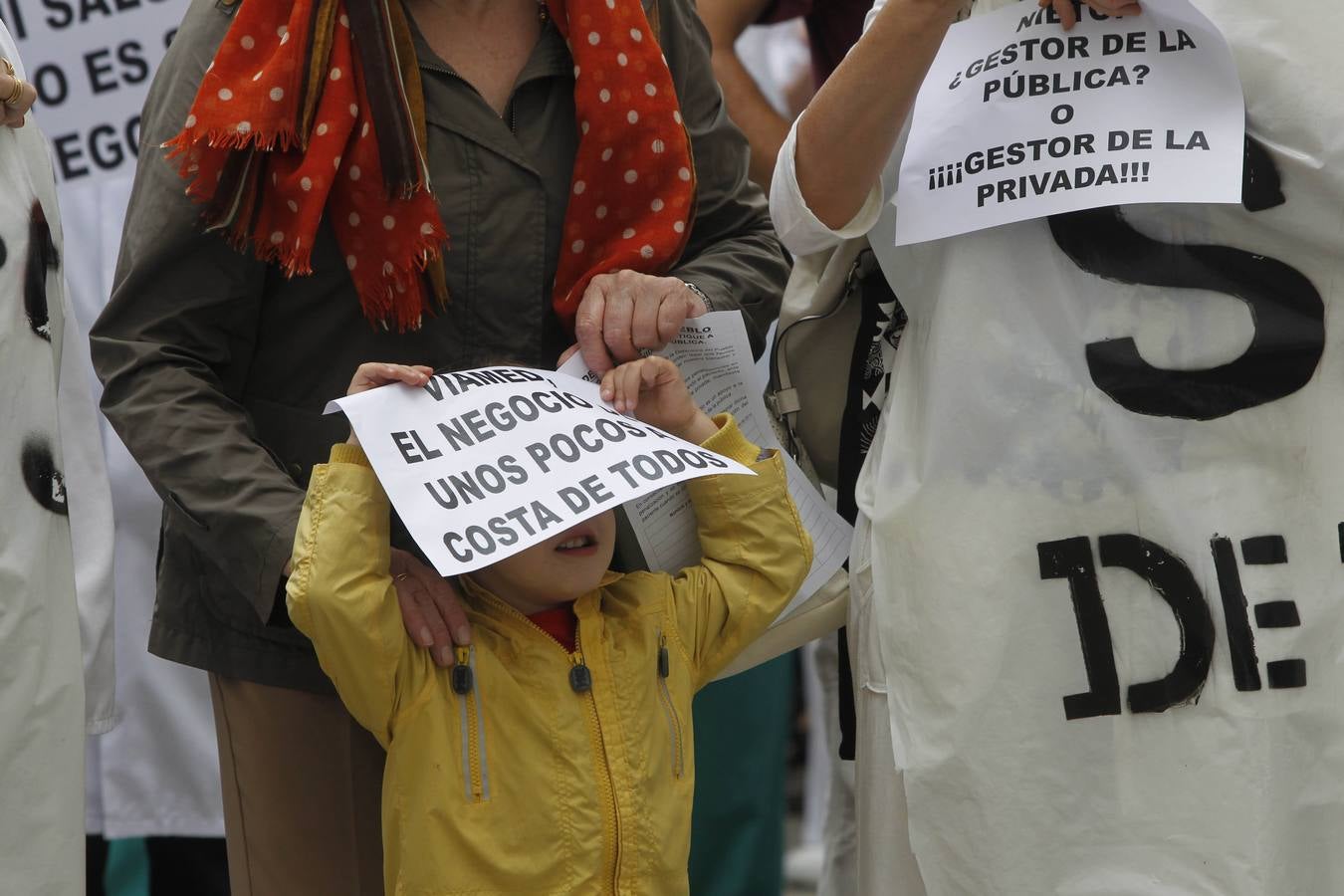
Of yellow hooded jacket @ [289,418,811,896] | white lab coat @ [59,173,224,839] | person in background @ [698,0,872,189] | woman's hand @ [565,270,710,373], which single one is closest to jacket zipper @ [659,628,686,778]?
yellow hooded jacket @ [289,418,811,896]

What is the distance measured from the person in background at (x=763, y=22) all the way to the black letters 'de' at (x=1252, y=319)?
141cm

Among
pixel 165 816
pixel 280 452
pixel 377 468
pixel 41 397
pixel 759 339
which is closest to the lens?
pixel 377 468

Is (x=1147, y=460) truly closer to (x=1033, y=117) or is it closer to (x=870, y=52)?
(x=1033, y=117)

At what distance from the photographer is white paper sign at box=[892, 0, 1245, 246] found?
6.23 feet

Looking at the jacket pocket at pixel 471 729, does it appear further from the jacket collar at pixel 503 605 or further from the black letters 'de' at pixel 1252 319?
the black letters 'de' at pixel 1252 319

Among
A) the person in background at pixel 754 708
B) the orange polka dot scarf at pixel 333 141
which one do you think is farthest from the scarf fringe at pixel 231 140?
the person in background at pixel 754 708

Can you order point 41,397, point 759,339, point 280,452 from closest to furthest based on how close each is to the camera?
point 41,397
point 280,452
point 759,339

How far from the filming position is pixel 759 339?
2363 millimetres

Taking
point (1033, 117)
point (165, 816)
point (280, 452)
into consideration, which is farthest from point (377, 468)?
point (165, 816)

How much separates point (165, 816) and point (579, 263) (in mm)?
1983

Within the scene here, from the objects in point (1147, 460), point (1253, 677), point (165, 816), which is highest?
point (1147, 460)

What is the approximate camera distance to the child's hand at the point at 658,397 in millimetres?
2062

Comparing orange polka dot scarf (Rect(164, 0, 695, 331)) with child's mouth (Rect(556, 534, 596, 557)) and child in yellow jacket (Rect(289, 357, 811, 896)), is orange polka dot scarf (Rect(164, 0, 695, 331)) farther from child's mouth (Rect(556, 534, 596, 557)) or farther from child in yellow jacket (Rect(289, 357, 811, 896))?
child's mouth (Rect(556, 534, 596, 557))

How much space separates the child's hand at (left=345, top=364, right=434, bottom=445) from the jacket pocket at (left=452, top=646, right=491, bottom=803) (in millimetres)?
292
